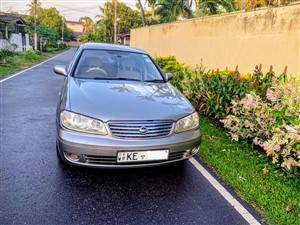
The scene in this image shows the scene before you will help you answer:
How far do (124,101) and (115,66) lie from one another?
1.49 m

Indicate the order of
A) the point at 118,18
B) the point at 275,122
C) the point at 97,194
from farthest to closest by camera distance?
the point at 118,18 → the point at 275,122 → the point at 97,194

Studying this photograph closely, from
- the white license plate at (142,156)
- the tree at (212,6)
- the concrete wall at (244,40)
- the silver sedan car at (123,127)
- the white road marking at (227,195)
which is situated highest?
the tree at (212,6)

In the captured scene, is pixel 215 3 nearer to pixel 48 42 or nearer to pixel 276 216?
pixel 276 216

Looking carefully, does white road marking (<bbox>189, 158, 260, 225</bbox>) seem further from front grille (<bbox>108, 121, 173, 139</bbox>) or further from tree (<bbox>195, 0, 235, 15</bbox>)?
tree (<bbox>195, 0, 235, 15</bbox>)

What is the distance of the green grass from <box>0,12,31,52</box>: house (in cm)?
2136

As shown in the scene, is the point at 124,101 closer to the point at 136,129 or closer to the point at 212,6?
the point at 136,129

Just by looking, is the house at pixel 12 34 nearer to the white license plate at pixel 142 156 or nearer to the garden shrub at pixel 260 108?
the garden shrub at pixel 260 108

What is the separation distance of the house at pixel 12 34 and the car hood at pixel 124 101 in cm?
2088

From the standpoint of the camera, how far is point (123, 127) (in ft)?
9.64

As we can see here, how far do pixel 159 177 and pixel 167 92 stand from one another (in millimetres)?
1155

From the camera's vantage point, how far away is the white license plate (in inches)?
115

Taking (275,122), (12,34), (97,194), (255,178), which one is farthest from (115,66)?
(12,34)


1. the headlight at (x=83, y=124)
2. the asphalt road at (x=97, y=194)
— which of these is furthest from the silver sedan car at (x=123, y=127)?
the asphalt road at (x=97, y=194)

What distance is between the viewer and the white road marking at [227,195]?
2830 millimetres
